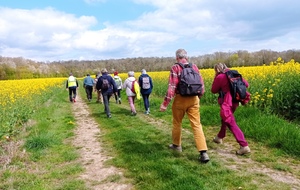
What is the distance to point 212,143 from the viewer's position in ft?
23.2

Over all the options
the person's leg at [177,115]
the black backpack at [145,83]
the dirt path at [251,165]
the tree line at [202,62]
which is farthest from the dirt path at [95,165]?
the tree line at [202,62]

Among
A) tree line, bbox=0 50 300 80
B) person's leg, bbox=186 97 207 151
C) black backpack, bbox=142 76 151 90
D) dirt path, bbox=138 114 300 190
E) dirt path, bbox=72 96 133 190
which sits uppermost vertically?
tree line, bbox=0 50 300 80

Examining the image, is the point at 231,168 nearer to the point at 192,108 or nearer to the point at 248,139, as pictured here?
the point at 192,108

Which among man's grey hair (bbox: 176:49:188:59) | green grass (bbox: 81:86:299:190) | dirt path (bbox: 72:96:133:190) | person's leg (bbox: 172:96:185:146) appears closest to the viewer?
green grass (bbox: 81:86:299:190)

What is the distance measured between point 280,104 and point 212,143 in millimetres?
3630

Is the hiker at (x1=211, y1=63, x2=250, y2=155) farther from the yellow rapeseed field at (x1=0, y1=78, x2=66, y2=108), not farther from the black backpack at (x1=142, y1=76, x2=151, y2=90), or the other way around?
the yellow rapeseed field at (x1=0, y1=78, x2=66, y2=108)

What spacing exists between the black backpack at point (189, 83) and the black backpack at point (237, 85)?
898 millimetres

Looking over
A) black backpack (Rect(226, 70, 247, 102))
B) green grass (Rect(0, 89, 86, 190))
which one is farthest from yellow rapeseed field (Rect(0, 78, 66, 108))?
black backpack (Rect(226, 70, 247, 102))

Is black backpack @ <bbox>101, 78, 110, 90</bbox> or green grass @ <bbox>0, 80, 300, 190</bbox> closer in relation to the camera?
green grass @ <bbox>0, 80, 300, 190</bbox>

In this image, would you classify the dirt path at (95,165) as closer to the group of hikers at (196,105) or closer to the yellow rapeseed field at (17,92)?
the group of hikers at (196,105)

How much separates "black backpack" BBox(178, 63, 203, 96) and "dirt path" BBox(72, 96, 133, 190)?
79.7 inches

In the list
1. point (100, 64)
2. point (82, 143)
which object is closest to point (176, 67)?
point (82, 143)

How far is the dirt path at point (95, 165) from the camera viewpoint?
15.9ft

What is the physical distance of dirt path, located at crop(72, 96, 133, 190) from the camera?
4836 mm
